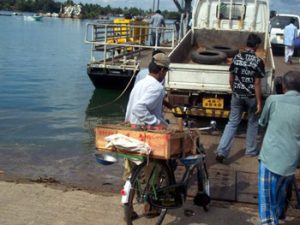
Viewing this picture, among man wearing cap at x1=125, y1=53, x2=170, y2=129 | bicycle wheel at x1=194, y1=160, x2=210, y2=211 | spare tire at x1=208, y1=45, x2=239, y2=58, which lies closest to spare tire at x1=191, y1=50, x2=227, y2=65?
spare tire at x1=208, y1=45, x2=239, y2=58

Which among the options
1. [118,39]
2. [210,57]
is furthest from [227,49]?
[118,39]

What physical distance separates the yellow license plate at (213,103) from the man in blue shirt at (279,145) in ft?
16.3

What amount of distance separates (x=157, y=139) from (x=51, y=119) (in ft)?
30.5

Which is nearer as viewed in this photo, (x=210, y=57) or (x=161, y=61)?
(x=161, y=61)

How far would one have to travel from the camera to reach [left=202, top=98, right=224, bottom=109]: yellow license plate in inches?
372

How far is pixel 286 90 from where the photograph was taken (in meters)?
4.38

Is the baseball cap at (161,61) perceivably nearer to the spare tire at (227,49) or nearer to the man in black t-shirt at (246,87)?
the man in black t-shirt at (246,87)

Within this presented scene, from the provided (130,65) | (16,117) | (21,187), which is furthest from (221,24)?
(21,187)

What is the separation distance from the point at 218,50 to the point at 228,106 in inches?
111

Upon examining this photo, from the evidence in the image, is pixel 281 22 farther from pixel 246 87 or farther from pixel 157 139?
pixel 157 139

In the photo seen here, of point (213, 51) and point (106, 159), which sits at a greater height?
point (213, 51)

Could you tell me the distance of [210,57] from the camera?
10883mm

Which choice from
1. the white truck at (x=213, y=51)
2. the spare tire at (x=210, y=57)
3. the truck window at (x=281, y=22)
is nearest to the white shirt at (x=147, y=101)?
the white truck at (x=213, y=51)

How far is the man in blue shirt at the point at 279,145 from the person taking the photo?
14.0ft
